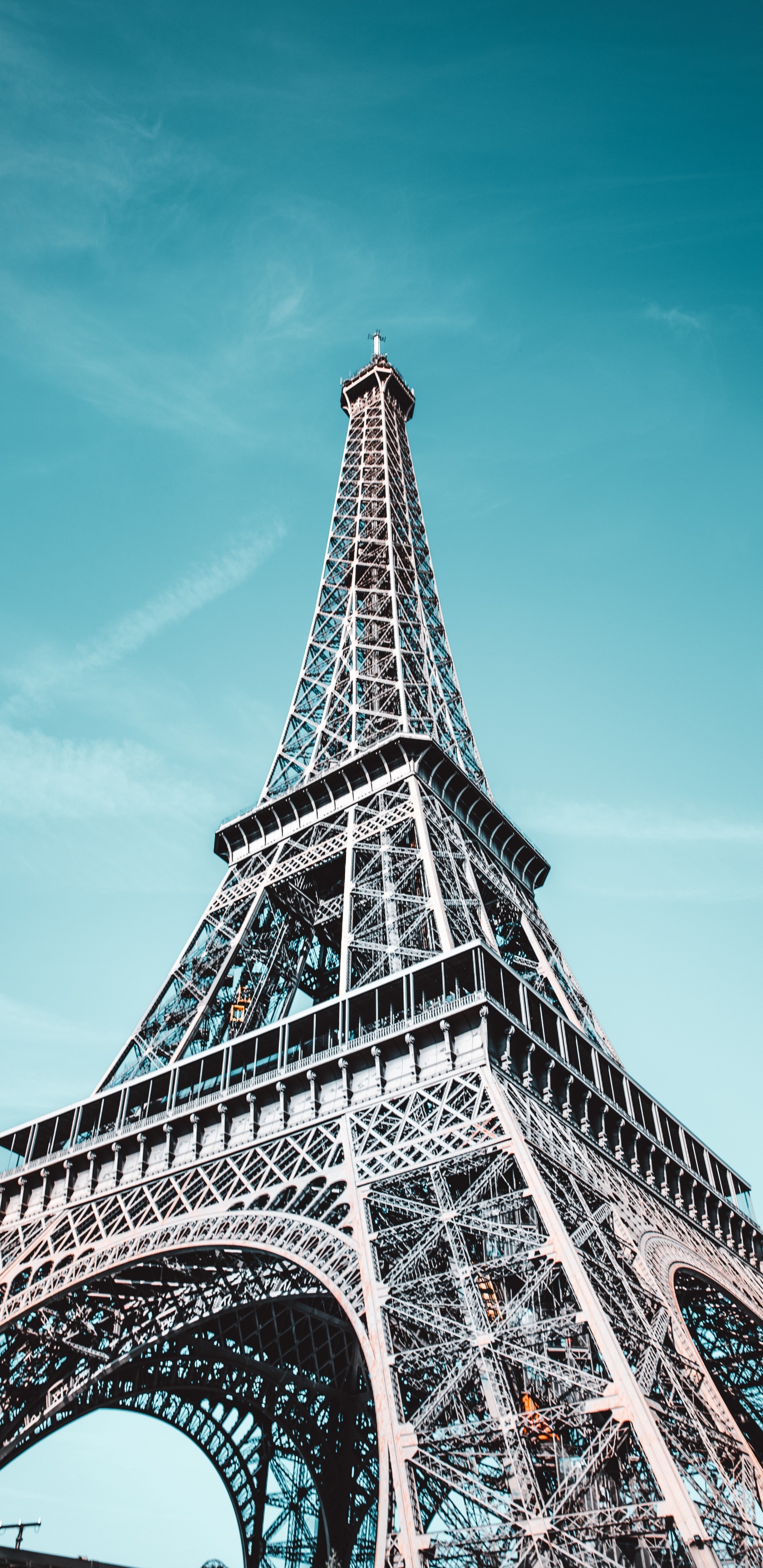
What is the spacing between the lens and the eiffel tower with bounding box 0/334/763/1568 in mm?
17391

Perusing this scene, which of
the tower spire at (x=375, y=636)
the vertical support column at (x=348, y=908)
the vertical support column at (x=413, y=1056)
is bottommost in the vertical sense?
the vertical support column at (x=413, y=1056)

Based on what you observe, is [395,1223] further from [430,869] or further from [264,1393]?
[264,1393]

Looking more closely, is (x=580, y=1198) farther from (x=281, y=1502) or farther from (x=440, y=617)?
(x=440, y=617)

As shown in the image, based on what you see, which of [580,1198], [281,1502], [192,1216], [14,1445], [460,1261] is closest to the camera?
[460,1261]

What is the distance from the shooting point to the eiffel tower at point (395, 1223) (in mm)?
17391

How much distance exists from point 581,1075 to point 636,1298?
768cm

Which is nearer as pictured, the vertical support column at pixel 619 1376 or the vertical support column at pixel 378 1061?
the vertical support column at pixel 619 1376

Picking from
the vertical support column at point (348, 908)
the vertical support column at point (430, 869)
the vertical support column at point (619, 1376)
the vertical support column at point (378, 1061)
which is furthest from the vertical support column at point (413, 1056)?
the vertical support column at point (619, 1376)

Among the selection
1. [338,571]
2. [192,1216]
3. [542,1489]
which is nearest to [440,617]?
[338,571]

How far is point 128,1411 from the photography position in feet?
112

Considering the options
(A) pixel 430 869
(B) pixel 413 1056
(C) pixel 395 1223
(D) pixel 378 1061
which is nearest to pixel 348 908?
(A) pixel 430 869

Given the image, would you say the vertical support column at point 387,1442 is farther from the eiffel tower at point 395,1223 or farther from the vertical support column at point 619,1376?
the vertical support column at point 619,1376

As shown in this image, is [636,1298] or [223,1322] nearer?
[636,1298]

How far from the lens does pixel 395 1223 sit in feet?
75.4
